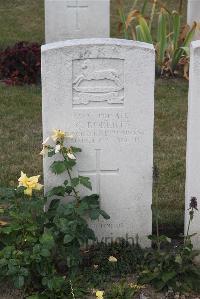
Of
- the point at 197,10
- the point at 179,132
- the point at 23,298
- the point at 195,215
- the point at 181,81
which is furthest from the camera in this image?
the point at 197,10

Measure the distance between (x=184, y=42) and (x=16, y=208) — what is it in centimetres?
527

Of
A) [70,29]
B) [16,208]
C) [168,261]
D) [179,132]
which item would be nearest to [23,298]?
[16,208]

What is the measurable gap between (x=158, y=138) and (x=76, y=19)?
3582mm

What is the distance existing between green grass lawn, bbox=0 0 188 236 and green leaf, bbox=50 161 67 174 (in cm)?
45

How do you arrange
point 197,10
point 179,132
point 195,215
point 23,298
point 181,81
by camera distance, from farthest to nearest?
point 197,10, point 181,81, point 179,132, point 195,215, point 23,298

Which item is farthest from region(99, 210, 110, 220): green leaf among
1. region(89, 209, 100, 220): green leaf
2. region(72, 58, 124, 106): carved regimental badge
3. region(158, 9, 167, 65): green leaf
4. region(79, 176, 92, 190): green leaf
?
region(158, 9, 167, 65): green leaf

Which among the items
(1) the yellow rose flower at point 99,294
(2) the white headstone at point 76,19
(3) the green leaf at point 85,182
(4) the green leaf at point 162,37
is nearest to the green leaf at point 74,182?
(3) the green leaf at point 85,182

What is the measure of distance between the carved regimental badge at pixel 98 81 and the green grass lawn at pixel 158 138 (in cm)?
80

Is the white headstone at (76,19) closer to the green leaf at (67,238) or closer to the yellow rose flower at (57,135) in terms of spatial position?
the yellow rose flower at (57,135)

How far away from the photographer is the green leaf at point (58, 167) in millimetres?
4400

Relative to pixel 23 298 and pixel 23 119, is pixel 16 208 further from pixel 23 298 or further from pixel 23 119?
pixel 23 119

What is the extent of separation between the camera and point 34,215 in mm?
4680

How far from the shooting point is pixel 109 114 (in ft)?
15.0

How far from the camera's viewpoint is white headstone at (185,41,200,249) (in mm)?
4398
